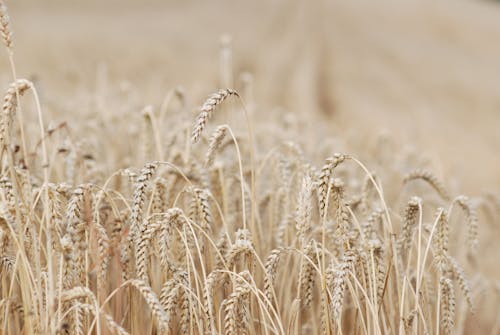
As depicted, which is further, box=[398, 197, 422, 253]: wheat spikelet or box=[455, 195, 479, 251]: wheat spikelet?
box=[455, 195, 479, 251]: wheat spikelet

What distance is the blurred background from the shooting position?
21.3 feet

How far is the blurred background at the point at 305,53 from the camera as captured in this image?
6500mm

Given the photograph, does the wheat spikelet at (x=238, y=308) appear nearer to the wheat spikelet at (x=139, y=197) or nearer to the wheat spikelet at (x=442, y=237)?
the wheat spikelet at (x=139, y=197)

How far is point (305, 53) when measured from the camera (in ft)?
25.5

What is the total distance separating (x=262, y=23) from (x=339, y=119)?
2230mm

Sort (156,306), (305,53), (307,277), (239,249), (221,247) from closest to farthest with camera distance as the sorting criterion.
Result: (156,306) < (239,249) < (307,277) < (221,247) < (305,53)

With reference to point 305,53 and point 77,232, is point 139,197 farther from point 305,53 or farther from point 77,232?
point 305,53

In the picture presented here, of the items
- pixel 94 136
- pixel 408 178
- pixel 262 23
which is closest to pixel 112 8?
pixel 262 23

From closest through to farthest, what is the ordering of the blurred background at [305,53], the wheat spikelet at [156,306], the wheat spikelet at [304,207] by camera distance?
the wheat spikelet at [156,306] → the wheat spikelet at [304,207] → the blurred background at [305,53]

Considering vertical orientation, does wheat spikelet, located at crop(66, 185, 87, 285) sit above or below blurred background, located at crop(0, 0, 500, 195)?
below

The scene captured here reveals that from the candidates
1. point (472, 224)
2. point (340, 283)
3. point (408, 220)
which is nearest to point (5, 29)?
point (340, 283)

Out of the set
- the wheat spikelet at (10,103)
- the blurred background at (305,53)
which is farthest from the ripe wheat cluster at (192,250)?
the blurred background at (305,53)

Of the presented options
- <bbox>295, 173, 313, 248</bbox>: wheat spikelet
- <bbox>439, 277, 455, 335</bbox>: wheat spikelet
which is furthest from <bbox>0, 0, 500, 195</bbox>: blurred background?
<bbox>295, 173, 313, 248</bbox>: wheat spikelet

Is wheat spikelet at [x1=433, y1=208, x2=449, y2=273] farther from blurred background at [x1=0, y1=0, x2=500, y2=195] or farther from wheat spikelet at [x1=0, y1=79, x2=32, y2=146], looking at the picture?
blurred background at [x1=0, y1=0, x2=500, y2=195]
